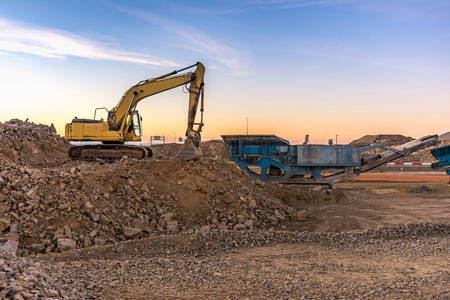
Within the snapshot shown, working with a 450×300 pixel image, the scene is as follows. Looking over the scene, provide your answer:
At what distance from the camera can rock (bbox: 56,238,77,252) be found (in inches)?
331

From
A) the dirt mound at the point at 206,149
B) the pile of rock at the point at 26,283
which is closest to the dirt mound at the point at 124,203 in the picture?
the pile of rock at the point at 26,283

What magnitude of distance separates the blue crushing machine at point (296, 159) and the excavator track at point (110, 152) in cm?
362

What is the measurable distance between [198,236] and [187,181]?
3339 millimetres

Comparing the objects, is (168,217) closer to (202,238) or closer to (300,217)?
(202,238)

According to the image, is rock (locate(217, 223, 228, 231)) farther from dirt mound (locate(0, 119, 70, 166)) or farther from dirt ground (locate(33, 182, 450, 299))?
dirt mound (locate(0, 119, 70, 166))

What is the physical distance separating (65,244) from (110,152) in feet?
28.9

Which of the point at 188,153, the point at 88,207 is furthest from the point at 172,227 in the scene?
the point at 188,153

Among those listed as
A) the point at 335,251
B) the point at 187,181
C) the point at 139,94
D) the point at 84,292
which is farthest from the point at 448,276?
the point at 139,94

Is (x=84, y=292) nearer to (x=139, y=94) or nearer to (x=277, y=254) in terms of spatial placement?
(x=277, y=254)

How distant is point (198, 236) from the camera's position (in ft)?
27.3

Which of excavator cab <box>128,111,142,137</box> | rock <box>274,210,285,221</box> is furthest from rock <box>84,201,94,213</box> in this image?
excavator cab <box>128,111,142,137</box>

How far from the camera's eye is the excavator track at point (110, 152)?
16953 mm

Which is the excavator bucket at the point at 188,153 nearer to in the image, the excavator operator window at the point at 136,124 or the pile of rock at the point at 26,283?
the excavator operator window at the point at 136,124

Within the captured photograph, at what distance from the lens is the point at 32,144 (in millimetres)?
21531
